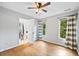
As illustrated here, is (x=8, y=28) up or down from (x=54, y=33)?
up

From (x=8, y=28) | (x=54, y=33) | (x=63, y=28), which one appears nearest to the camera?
(x=63, y=28)

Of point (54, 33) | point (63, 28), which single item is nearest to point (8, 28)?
point (54, 33)

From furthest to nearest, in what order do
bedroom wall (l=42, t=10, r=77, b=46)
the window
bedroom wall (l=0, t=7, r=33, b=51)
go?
bedroom wall (l=0, t=7, r=33, b=51) → bedroom wall (l=42, t=10, r=77, b=46) → the window

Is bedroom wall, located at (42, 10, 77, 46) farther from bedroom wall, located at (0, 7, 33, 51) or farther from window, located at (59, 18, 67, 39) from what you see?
bedroom wall, located at (0, 7, 33, 51)

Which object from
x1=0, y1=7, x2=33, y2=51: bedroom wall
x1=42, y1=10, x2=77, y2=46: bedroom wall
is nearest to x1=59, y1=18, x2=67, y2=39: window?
x1=42, y1=10, x2=77, y2=46: bedroom wall

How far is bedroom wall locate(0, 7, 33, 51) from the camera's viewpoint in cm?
189

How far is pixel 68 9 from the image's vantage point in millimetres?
1728

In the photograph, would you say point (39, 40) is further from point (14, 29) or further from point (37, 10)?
point (14, 29)

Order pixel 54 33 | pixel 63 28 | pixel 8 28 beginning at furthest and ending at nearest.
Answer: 1. pixel 8 28
2. pixel 54 33
3. pixel 63 28

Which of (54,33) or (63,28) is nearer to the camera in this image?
(63,28)

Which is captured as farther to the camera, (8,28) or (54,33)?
(8,28)

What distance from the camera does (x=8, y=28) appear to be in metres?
2.16

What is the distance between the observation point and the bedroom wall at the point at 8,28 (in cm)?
189

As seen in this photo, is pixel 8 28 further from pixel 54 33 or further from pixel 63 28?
pixel 63 28
